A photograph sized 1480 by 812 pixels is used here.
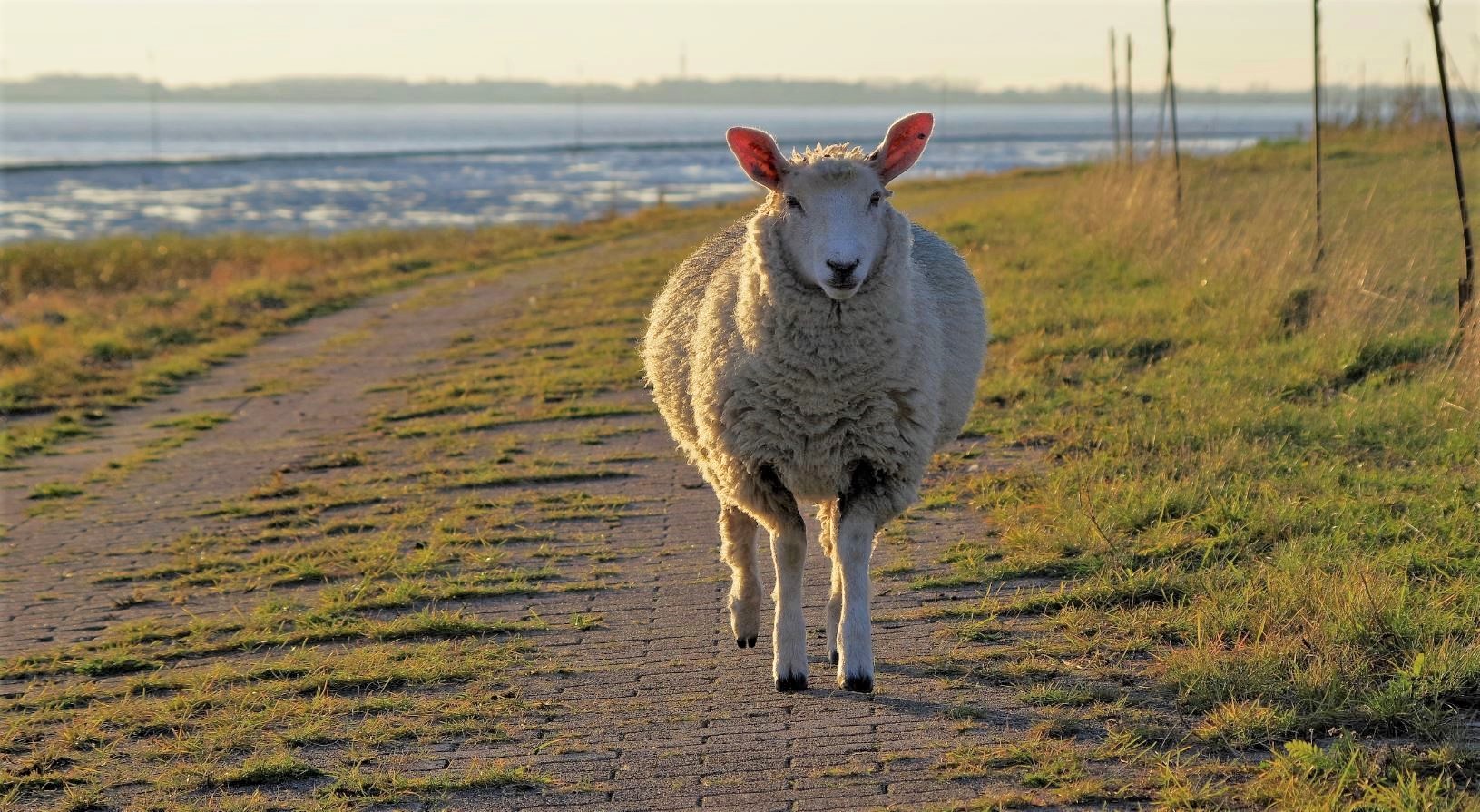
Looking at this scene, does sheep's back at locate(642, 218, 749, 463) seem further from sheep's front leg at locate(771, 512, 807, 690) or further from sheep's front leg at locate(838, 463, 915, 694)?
sheep's front leg at locate(838, 463, 915, 694)

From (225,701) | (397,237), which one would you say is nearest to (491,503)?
(225,701)

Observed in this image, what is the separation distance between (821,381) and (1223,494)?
8.01 feet

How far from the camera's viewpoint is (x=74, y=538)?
8.66 metres

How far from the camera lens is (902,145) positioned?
18.4ft

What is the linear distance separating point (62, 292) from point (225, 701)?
75.7 feet

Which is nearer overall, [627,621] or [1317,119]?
[627,621]

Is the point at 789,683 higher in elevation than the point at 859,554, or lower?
lower

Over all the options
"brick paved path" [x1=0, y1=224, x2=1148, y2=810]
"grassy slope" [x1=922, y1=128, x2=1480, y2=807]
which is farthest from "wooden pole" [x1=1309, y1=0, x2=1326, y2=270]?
"brick paved path" [x1=0, y1=224, x2=1148, y2=810]

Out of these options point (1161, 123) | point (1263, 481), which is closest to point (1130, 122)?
point (1161, 123)

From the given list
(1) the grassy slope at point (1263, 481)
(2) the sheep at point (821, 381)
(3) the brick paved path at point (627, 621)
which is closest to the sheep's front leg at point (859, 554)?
(2) the sheep at point (821, 381)

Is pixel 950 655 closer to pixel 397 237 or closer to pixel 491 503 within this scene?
pixel 491 503

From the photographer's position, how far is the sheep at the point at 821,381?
5.30m

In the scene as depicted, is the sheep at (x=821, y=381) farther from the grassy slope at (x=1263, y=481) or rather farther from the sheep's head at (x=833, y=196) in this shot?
the grassy slope at (x=1263, y=481)

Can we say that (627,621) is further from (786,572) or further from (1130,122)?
(1130,122)
